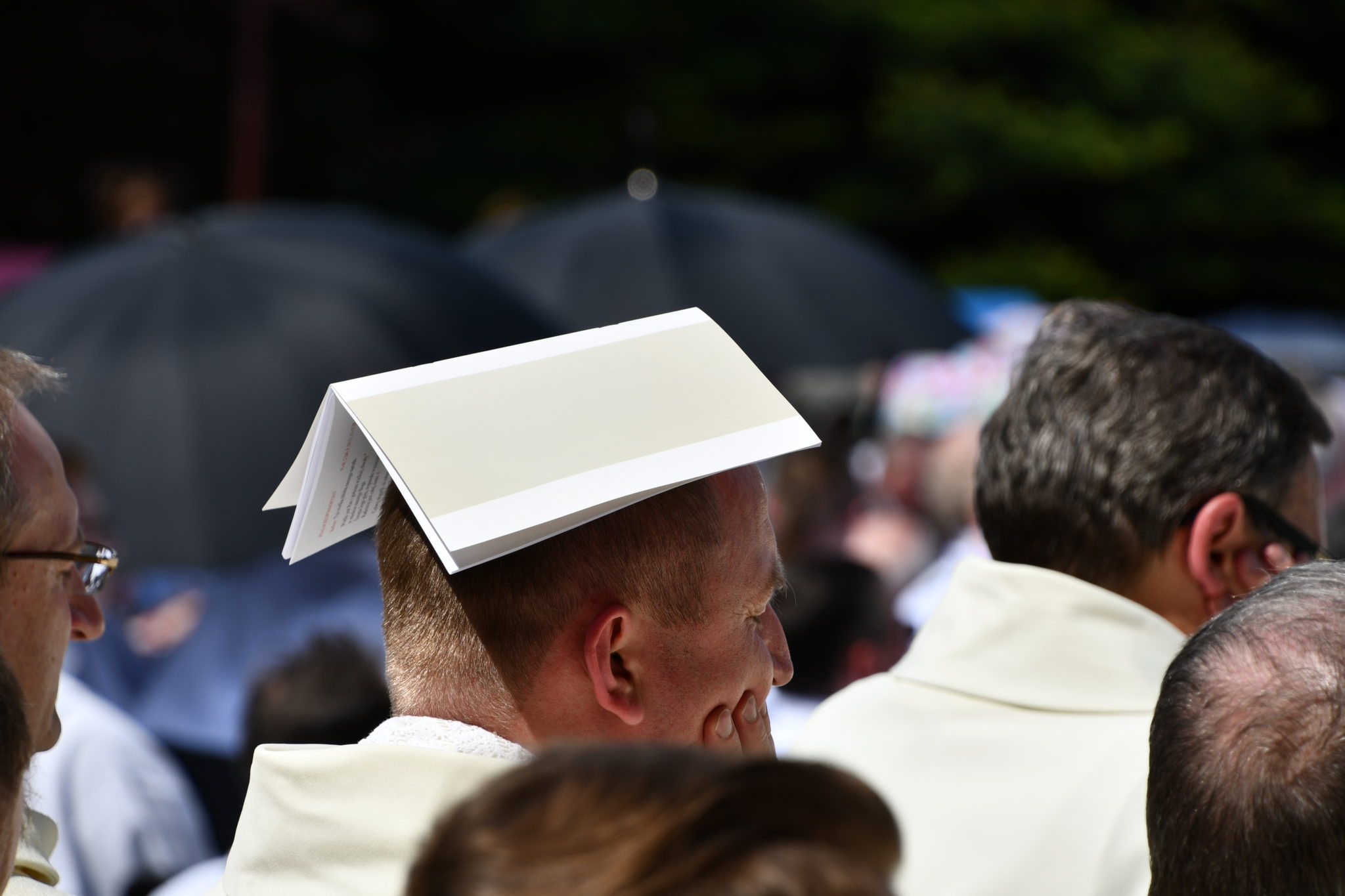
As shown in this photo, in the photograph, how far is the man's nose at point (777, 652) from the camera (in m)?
1.77

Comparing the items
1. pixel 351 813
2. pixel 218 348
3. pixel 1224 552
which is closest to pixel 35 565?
pixel 351 813

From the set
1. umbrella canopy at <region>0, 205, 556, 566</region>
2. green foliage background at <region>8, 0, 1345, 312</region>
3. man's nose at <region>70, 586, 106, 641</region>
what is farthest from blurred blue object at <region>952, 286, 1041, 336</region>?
man's nose at <region>70, 586, 106, 641</region>

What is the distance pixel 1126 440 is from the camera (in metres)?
2.30

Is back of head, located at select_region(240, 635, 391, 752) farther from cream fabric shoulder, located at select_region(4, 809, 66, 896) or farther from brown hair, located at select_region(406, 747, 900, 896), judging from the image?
brown hair, located at select_region(406, 747, 900, 896)

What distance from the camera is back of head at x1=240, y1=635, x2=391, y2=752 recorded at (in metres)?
3.01

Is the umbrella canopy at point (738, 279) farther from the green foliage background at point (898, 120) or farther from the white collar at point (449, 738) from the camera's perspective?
the green foliage background at point (898, 120)

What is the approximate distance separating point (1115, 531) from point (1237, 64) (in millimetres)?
15024

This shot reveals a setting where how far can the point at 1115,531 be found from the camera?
7.52 ft

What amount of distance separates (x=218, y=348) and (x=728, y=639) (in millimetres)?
3595

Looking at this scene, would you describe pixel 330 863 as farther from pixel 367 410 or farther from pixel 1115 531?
pixel 1115 531

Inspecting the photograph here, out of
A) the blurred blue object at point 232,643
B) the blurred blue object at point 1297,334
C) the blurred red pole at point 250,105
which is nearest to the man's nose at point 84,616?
the blurred blue object at point 232,643

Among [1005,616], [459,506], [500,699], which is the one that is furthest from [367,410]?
[1005,616]

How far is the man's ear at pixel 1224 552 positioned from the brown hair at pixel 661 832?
1.46 m

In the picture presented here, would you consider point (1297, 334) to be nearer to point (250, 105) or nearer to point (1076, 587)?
point (250, 105)
